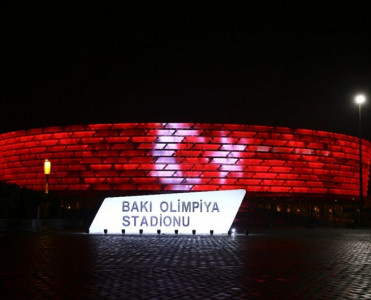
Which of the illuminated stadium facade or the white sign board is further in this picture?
the illuminated stadium facade

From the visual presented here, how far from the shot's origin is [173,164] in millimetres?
86375

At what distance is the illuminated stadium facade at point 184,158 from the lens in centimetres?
8625

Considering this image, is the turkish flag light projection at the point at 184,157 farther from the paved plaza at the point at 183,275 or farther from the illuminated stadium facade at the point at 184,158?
the paved plaza at the point at 183,275

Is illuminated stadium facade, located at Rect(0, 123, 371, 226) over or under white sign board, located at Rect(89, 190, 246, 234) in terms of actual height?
over

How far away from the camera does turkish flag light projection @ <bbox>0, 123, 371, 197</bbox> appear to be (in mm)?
86250

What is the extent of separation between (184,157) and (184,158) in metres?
0.14

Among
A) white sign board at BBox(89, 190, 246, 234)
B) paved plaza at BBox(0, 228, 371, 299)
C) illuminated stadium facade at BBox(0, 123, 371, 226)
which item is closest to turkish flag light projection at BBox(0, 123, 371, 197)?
illuminated stadium facade at BBox(0, 123, 371, 226)

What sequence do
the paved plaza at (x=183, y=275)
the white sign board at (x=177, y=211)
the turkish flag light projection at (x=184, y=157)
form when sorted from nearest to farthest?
the paved plaza at (x=183, y=275)
the white sign board at (x=177, y=211)
the turkish flag light projection at (x=184, y=157)

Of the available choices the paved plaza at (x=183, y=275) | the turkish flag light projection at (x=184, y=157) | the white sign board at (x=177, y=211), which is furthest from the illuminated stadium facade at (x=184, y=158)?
the paved plaza at (x=183, y=275)

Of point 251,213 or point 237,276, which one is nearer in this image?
point 237,276

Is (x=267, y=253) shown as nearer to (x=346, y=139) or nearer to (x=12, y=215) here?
(x=12, y=215)

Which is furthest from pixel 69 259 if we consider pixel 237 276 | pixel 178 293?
pixel 178 293

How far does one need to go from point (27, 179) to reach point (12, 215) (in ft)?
168

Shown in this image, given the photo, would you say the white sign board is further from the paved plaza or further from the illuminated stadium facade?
the illuminated stadium facade
